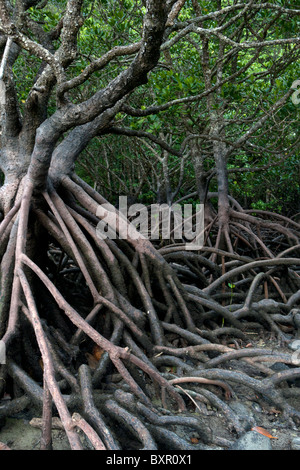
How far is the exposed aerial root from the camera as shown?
2.13 meters

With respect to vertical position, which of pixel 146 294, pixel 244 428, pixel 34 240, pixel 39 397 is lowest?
pixel 244 428

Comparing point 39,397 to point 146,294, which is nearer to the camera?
point 39,397

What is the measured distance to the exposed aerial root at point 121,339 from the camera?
6.98 ft

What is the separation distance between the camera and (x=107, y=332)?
118 inches

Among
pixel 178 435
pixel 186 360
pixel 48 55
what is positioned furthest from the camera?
pixel 186 360

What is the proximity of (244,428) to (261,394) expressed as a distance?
44 centimetres

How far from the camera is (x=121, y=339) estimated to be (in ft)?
9.61

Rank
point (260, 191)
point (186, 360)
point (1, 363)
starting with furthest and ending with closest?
point (260, 191)
point (186, 360)
point (1, 363)

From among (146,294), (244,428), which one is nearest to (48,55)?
(146,294)

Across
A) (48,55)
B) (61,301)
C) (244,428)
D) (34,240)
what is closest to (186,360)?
(244,428)

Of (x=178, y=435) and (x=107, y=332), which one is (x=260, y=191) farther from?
(x=178, y=435)

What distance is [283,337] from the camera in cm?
336

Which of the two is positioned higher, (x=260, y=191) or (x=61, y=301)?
(x=260, y=191)

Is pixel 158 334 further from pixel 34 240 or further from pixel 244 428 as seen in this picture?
pixel 34 240
